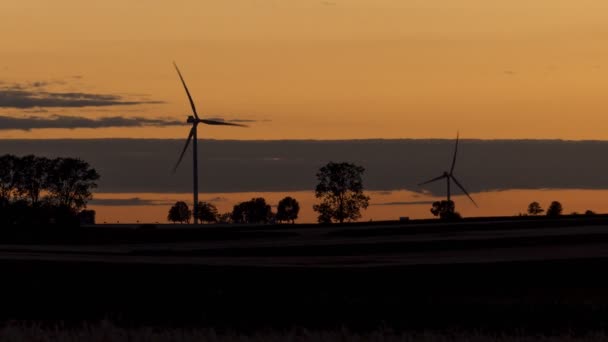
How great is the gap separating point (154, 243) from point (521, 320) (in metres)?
97.4

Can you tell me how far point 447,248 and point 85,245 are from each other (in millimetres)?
40859

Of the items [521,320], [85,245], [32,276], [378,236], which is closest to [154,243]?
[85,245]

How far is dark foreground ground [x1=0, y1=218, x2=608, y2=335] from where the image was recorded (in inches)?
1473

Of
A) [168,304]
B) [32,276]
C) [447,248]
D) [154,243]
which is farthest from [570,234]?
[168,304]

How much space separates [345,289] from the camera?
5394 centimetres

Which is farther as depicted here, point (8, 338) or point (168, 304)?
point (168, 304)

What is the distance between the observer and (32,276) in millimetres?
64875

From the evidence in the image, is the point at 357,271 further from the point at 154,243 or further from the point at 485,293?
the point at 154,243

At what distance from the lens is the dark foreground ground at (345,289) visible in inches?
1473

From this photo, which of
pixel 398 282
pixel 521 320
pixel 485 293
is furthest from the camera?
pixel 398 282

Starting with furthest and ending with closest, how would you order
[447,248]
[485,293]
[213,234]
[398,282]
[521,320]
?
[213,234] → [447,248] → [398,282] → [485,293] → [521,320]

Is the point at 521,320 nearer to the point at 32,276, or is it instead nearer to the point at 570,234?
the point at 32,276

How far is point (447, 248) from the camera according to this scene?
105m

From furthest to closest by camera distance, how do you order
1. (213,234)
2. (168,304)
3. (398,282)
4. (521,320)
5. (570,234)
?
1. (213,234)
2. (570,234)
3. (398,282)
4. (168,304)
5. (521,320)
